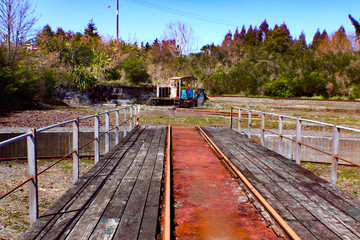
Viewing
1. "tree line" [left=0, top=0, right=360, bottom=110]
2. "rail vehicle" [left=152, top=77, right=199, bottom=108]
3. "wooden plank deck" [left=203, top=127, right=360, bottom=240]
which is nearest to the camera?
"wooden plank deck" [left=203, top=127, right=360, bottom=240]

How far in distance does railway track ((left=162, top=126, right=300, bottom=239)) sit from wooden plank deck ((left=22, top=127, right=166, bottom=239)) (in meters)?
0.22

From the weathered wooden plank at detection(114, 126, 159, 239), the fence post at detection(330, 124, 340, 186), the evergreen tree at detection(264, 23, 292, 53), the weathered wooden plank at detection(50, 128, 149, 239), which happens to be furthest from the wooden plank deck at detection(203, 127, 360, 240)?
the evergreen tree at detection(264, 23, 292, 53)

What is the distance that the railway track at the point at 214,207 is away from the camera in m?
2.99

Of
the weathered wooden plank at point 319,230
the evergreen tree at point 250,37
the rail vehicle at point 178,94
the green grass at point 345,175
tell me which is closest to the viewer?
the weathered wooden plank at point 319,230

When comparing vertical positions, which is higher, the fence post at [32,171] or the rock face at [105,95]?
the rock face at [105,95]

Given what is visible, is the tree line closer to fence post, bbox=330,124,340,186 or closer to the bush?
the bush

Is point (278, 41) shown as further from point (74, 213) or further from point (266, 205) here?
point (74, 213)

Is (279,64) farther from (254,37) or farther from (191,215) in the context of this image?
(191,215)

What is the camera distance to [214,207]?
12.1ft

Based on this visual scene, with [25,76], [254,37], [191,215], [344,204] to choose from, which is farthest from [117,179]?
[254,37]

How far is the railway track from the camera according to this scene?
2986 mm

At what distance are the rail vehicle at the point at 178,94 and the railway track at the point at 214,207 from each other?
21.2 metres

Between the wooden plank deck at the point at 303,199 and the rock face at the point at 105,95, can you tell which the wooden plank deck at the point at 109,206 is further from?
the rock face at the point at 105,95

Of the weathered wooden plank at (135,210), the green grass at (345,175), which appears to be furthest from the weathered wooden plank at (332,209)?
the green grass at (345,175)
